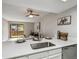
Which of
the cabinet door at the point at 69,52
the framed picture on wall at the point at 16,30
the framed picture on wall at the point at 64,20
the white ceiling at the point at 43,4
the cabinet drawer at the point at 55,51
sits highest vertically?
the white ceiling at the point at 43,4

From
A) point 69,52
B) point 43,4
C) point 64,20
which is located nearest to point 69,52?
point 69,52

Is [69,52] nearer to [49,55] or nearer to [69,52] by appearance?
[69,52]

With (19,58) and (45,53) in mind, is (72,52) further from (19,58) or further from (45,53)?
(19,58)

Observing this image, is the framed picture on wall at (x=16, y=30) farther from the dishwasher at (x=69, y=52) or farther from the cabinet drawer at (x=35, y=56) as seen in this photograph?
the cabinet drawer at (x=35, y=56)

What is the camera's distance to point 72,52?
6.47ft

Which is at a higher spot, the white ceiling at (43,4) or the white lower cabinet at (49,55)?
the white ceiling at (43,4)

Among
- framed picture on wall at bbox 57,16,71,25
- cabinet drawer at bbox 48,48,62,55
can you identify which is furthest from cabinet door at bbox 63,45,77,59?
framed picture on wall at bbox 57,16,71,25

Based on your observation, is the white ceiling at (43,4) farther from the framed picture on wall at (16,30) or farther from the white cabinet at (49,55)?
the framed picture on wall at (16,30)

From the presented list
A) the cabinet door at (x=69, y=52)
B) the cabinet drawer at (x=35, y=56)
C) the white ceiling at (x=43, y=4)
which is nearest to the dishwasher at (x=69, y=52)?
the cabinet door at (x=69, y=52)

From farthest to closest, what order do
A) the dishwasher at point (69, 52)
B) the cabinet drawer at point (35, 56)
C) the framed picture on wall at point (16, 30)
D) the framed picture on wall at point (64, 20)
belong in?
1. the framed picture on wall at point (16, 30)
2. the framed picture on wall at point (64, 20)
3. the dishwasher at point (69, 52)
4. the cabinet drawer at point (35, 56)

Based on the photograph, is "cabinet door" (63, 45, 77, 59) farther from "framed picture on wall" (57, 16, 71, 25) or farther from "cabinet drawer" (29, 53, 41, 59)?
"framed picture on wall" (57, 16, 71, 25)

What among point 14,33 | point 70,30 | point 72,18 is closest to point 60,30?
point 70,30

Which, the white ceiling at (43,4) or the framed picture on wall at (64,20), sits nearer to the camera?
the white ceiling at (43,4)

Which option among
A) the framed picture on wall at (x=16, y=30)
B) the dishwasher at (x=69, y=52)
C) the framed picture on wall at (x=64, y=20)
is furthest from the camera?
the framed picture on wall at (x=16, y=30)
